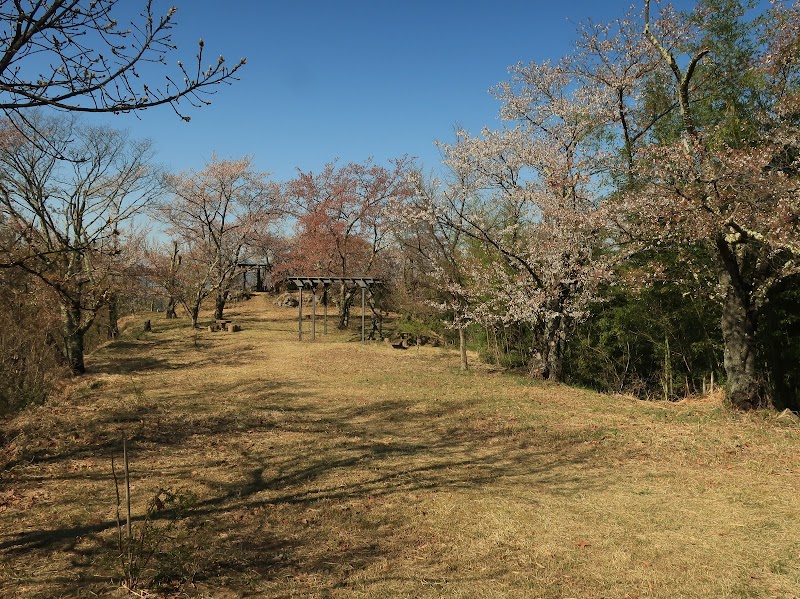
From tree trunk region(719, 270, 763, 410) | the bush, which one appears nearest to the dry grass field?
the bush

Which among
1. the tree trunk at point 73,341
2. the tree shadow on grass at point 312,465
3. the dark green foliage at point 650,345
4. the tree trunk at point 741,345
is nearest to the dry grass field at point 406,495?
the tree shadow on grass at point 312,465

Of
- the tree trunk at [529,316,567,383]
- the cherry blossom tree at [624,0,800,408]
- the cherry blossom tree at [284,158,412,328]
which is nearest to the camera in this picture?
the cherry blossom tree at [624,0,800,408]

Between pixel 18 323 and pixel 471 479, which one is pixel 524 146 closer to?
pixel 471 479

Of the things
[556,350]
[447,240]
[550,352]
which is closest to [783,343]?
[556,350]

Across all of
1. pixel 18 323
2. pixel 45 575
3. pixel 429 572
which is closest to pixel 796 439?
pixel 429 572

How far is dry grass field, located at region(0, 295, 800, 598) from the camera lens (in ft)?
12.5

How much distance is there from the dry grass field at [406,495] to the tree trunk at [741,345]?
592 mm

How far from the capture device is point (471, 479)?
6.23m

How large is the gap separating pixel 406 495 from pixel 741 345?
6829mm

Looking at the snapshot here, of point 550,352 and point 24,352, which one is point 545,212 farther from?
point 24,352

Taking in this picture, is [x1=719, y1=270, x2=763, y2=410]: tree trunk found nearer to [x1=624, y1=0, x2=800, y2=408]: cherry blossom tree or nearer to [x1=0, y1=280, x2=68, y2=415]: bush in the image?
[x1=624, y1=0, x2=800, y2=408]: cherry blossom tree

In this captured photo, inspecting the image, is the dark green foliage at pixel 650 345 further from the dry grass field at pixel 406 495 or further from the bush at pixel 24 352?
the bush at pixel 24 352

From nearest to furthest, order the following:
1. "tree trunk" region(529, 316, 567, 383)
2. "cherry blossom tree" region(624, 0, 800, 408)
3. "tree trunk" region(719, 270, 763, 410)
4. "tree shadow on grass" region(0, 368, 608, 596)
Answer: "tree shadow on grass" region(0, 368, 608, 596)
"cherry blossom tree" region(624, 0, 800, 408)
"tree trunk" region(719, 270, 763, 410)
"tree trunk" region(529, 316, 567, 383)

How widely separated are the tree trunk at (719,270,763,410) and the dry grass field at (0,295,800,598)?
1.94ft
